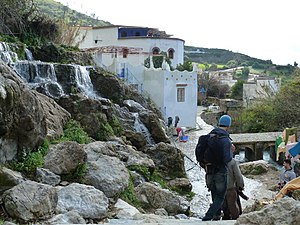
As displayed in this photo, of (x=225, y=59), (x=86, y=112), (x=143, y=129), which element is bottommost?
(x=143, y=129)

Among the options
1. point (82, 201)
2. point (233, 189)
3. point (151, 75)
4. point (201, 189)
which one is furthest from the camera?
point (151, 75)

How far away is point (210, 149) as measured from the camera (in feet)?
18.3

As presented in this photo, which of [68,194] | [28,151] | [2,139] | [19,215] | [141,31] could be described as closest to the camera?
[19,215]

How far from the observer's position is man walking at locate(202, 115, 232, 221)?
5.53 meters

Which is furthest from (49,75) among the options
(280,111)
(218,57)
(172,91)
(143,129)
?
(218,57)

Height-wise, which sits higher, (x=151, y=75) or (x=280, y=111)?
(x=151, y=75)

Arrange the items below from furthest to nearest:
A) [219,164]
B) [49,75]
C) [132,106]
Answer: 1. [132,106]
2. [49,75]
3. [219,164]

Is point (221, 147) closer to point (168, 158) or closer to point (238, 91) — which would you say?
point (168, 158)

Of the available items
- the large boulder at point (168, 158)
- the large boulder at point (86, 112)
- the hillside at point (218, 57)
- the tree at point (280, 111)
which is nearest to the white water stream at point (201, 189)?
the large boulder at point (168, 158)

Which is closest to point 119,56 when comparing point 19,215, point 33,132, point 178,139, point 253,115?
point 178,139

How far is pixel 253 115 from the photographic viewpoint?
34.4 metres

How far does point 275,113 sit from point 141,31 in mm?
17905

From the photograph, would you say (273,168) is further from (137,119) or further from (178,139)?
(137,119)

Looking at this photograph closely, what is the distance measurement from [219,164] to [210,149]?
0.72 feet
